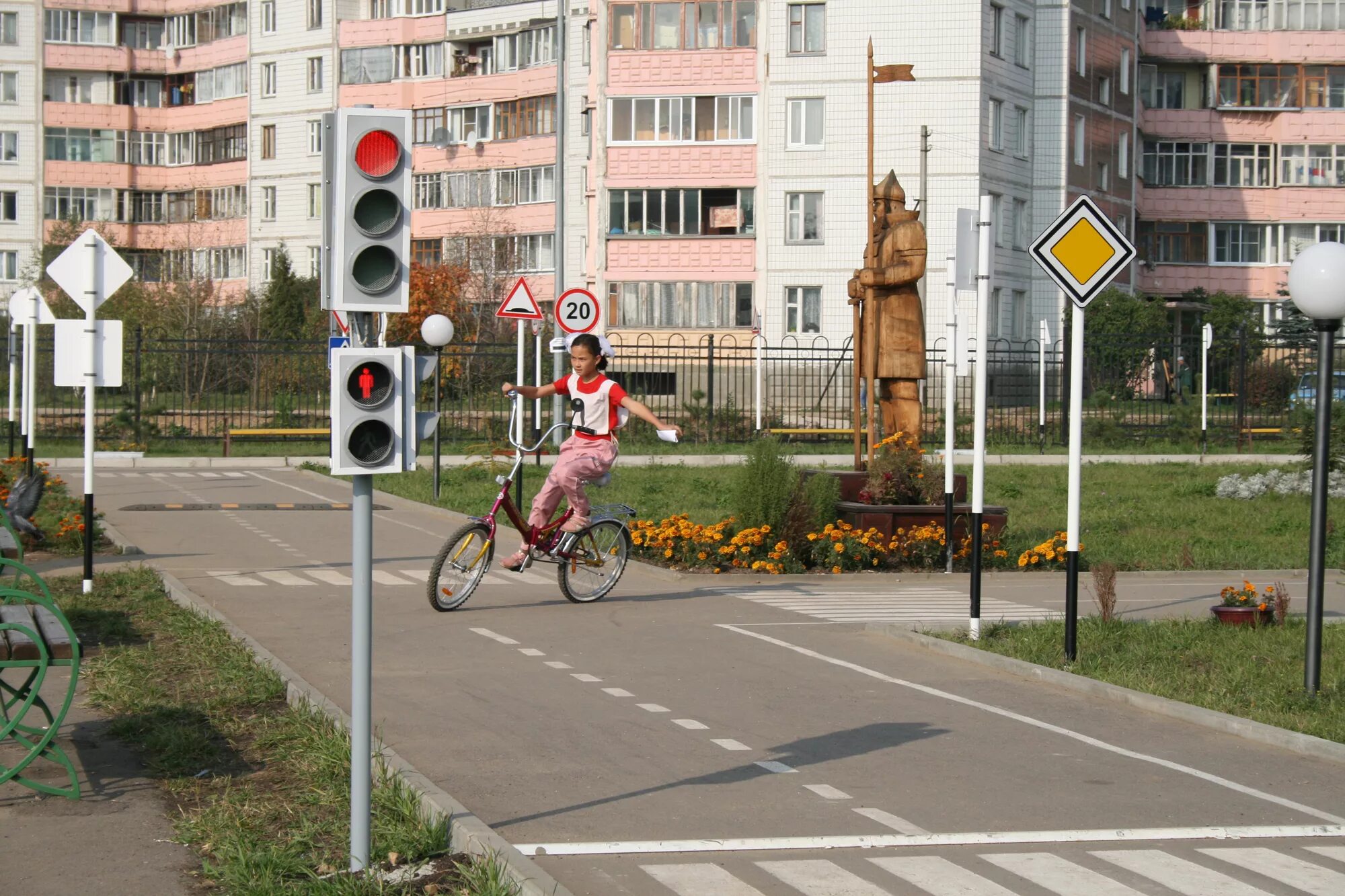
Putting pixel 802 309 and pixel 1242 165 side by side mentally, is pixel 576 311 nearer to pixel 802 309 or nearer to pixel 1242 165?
pixel 802 309

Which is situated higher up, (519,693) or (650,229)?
(650,229)

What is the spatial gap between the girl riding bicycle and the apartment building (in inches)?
2206

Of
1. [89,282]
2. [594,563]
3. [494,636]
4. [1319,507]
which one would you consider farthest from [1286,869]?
[89,282]

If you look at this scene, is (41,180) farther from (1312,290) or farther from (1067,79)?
(1312,290)

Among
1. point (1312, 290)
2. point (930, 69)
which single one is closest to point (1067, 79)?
point (930, 69)

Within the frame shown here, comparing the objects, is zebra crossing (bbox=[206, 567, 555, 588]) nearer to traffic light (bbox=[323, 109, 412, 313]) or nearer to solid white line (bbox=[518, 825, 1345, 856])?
solid white line (bbox=[518, 825, 1345, 856])

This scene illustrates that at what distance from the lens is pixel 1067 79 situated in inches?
2199

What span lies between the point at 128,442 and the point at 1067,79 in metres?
33.9

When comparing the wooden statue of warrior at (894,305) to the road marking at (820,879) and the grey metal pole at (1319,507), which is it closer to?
the grey metal pole at (1319,507)

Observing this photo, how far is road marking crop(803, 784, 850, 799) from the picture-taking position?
7.41 meters

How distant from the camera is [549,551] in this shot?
45.4 feet

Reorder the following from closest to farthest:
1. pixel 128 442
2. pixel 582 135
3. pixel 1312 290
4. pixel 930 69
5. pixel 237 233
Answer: pixel 1312 290, pixel 128 442, pixel 930 69, pixel 582 135, pixel 237 233

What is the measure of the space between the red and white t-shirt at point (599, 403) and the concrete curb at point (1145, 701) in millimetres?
2786

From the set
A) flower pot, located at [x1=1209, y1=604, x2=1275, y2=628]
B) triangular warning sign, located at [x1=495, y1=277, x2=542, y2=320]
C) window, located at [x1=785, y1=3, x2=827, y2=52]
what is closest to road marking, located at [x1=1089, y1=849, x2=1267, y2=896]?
flower pot, located at [x1=1209, y1=604, x2=1275, y2=628]
